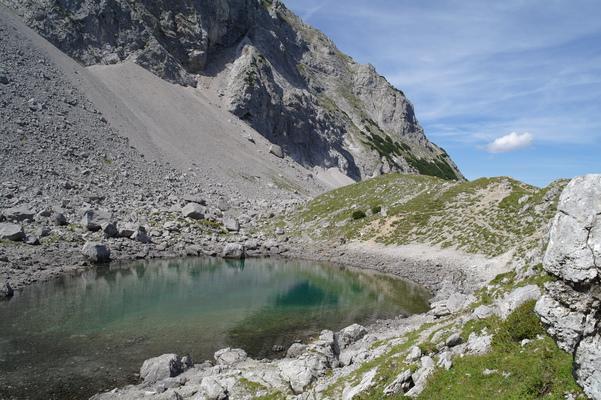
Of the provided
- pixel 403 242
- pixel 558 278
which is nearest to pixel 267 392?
pixel 558 278

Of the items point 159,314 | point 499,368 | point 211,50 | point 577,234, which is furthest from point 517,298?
point 211,50

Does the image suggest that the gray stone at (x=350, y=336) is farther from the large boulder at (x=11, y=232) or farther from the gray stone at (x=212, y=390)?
the large boulder at (x=11, y=232)

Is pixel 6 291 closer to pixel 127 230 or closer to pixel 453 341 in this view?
pixel 127 230

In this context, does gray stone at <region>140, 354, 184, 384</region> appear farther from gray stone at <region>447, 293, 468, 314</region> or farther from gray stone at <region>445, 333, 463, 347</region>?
gray stone at <region>447, 293, 468, 314</region>

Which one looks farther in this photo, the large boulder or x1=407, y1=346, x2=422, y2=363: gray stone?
the large boulder

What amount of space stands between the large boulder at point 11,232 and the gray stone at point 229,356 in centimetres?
3606

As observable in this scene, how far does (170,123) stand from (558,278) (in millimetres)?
124105

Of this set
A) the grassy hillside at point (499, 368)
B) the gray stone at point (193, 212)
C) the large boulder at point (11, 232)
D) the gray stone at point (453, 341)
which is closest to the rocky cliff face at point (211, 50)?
the gray stone at point (193, 212)

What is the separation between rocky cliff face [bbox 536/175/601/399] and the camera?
10789 millimetres

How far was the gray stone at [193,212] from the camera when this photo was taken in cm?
8075

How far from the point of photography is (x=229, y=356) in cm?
2872

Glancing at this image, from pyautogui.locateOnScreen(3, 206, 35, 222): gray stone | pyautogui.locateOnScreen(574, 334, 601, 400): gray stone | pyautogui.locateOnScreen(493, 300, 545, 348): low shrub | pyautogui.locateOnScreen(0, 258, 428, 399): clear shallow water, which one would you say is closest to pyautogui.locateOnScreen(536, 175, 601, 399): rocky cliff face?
pyautogui.locateOnScreen(574, 334, 601, 400): gray stone

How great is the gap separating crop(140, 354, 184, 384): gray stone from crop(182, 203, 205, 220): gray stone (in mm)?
55035

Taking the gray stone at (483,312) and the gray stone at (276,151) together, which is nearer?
the gray stone at (483,312)
